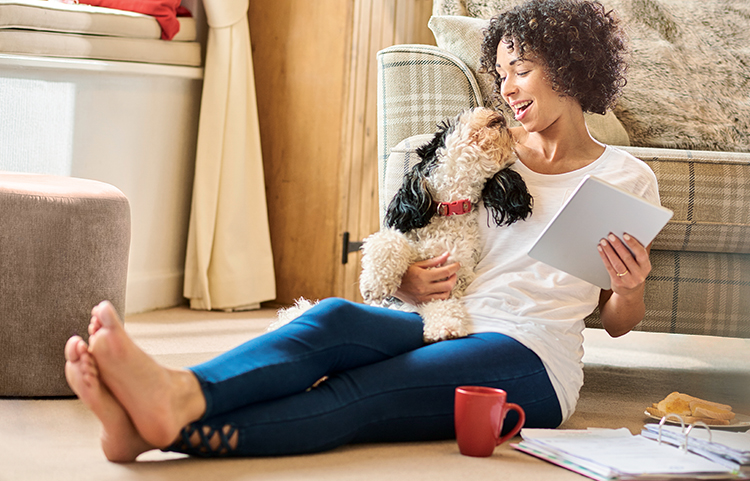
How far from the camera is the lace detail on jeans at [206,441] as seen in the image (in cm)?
109

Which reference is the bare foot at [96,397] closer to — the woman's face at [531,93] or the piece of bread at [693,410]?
the woman's face at [531,93]

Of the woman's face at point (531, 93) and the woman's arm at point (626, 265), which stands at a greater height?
the woman's face at point (531, 93)

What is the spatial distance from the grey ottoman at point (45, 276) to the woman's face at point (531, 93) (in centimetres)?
88

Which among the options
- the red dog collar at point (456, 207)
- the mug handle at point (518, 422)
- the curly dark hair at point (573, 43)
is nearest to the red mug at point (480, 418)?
the mug handle at point (518, 422)

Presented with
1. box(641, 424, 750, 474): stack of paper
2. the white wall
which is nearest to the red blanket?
the white wall

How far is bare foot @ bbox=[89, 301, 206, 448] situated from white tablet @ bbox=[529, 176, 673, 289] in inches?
25.8

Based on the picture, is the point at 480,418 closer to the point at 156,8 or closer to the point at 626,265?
the point at 626,265

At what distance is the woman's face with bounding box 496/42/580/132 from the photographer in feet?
4.92

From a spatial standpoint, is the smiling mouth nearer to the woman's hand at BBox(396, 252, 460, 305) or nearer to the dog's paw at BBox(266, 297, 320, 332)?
the woman's hand at BBox(396, 252, 460, 305)

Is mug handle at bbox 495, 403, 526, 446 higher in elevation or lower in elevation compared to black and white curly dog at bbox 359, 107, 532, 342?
lower

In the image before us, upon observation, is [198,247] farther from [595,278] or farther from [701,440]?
[701,440]

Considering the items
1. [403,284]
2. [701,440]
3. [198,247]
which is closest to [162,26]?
[198,247]

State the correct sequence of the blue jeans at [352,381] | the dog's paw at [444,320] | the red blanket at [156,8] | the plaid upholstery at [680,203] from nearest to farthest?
the blue jeans at [352,381] → the dog's paw at [444,320] → the plaid upholstery at [680,203] → the red blanket at [156,8]

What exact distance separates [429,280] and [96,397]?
64 cm
